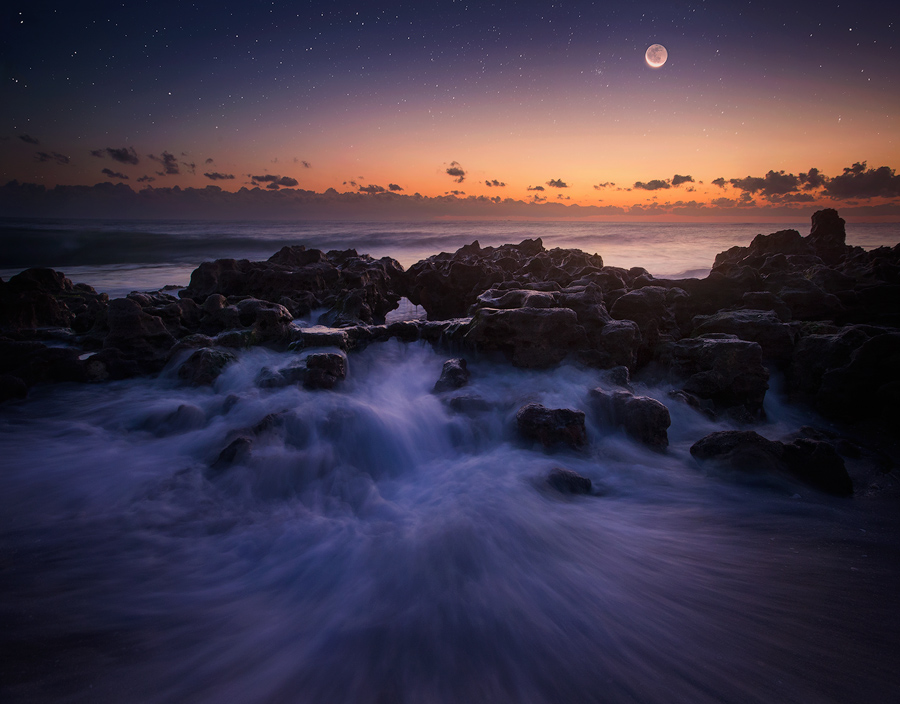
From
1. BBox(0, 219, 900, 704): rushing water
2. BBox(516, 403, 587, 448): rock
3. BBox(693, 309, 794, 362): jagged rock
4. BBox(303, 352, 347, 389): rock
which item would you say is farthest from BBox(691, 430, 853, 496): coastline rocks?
BBox(303, 352, 347, 389): rock

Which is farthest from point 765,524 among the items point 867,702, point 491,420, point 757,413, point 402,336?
point 402,336

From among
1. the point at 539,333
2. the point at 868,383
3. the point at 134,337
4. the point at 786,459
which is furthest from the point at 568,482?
the point at 134,337

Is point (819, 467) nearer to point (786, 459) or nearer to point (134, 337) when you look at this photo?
point (786, 459)

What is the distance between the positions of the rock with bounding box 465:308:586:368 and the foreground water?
1.31 metres

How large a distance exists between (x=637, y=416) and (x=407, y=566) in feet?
10.2

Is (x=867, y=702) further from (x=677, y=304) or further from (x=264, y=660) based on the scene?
(x=677, y=304)

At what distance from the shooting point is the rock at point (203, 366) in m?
5.60

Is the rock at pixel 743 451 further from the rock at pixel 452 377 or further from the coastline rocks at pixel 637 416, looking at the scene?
the rock at pixel 452 377

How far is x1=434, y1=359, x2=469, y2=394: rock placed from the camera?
568 cm

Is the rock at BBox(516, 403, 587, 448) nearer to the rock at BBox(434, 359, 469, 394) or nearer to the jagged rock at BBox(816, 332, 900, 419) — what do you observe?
the rock at BBox(434, 359, 469, 394)

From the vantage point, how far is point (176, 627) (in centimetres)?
234

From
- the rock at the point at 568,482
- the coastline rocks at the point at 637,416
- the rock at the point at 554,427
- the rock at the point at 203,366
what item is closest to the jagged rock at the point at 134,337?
the rock at the point at 203,366

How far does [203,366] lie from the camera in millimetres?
5648

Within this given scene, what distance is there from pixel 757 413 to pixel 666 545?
9.89 feet
